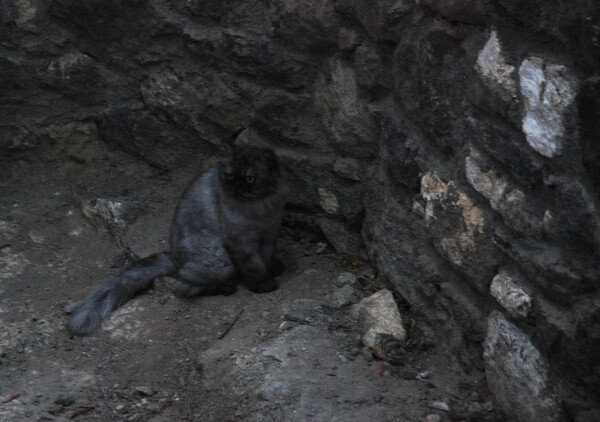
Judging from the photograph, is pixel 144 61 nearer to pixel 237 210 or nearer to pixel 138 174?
pixel 138 174

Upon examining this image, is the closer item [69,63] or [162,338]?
[162,338]

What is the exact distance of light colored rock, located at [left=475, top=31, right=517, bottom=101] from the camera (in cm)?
237

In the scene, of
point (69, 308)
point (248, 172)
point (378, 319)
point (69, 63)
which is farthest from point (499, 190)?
point (69, 63)

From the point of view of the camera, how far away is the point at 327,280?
156 inches

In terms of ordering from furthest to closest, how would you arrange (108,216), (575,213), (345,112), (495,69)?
(108,216) → (345,112) → (495,69) → (575,213)

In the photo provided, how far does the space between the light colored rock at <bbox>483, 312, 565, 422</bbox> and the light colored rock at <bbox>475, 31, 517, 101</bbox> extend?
2.96ft

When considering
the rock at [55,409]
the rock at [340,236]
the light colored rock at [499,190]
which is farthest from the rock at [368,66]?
the rock at [55,409]

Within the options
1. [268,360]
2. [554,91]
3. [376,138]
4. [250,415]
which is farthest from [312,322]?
[554,91]

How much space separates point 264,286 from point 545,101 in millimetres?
2217

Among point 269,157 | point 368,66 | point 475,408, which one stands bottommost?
point 475,408

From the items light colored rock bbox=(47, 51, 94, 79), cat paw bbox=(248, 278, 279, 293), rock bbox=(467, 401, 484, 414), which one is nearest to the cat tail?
cat paw bbox=(248, 278, 279, 293)

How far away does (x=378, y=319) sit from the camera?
3.38 meters

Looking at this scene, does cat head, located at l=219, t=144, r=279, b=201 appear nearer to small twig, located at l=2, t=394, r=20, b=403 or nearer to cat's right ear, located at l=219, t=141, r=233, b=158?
cat's right ear, located at l=219, t=141, r=233, b=158

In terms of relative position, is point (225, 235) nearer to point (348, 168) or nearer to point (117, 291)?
point (117, 291)
